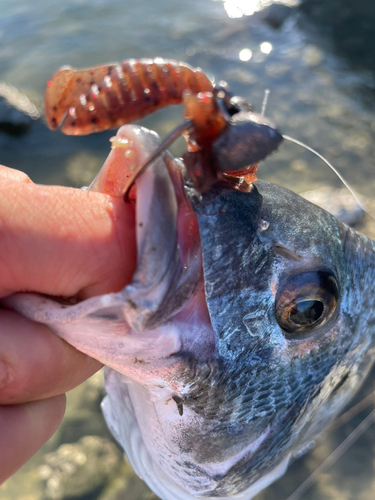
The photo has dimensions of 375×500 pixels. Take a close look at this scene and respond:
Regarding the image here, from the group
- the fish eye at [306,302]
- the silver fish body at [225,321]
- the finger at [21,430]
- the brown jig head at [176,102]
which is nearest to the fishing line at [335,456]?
the silver fish body at [225,321]

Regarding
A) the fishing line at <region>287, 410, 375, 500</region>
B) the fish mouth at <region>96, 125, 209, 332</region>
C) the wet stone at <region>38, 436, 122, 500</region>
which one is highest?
the fish mouth at <region>96, 125, 209, 332</region>

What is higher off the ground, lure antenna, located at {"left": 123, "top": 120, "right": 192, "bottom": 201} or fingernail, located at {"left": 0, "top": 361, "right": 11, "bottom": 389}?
lure antenna, located at {"left": 123, "top": 120, "right": 192, "bottom": 201}

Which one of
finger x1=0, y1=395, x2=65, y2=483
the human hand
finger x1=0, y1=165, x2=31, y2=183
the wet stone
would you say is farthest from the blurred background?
finger x1=0, y1=165, x2=31, y2=183

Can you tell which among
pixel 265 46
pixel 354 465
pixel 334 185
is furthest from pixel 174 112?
pixel 354 465

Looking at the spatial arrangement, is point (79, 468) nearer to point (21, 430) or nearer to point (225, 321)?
point (21, 430)

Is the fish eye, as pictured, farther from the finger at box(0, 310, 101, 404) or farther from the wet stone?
the wet stone

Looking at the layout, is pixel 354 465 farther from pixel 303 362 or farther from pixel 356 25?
pixel 356 25
